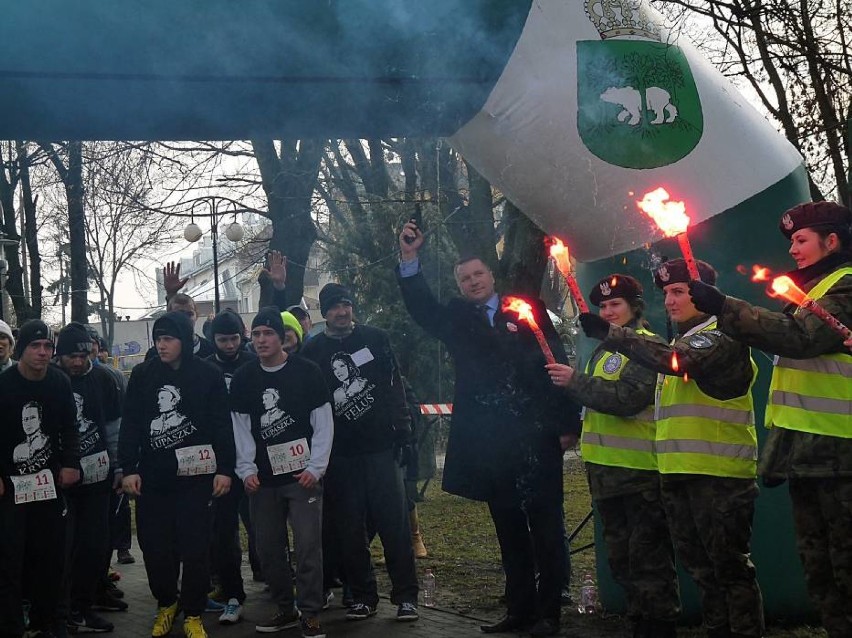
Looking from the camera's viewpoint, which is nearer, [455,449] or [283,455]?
[455,449]

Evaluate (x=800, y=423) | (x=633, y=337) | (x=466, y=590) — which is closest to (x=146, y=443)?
(x=466, y=590)

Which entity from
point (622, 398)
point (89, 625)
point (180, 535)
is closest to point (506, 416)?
point (622, 398)

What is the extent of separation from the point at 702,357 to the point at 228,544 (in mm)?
4012

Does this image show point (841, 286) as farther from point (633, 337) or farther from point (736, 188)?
point (736, 188)

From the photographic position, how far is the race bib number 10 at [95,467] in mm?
7332

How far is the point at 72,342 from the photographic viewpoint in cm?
755

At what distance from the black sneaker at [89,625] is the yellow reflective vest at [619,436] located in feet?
11.4

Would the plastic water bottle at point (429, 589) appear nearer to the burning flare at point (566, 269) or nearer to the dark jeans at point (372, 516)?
the dark jeans at point (372, 516)

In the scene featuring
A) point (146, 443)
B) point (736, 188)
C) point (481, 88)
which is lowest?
point (146, 443)

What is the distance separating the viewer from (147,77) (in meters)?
5.19

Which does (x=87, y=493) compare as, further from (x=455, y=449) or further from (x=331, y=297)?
(x=455, y=449)

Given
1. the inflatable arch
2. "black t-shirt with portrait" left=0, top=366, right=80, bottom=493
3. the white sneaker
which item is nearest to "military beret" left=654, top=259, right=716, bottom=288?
the inflatable arch

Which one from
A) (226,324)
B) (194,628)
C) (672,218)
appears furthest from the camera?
(226,324)

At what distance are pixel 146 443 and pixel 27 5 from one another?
2.90 meters
